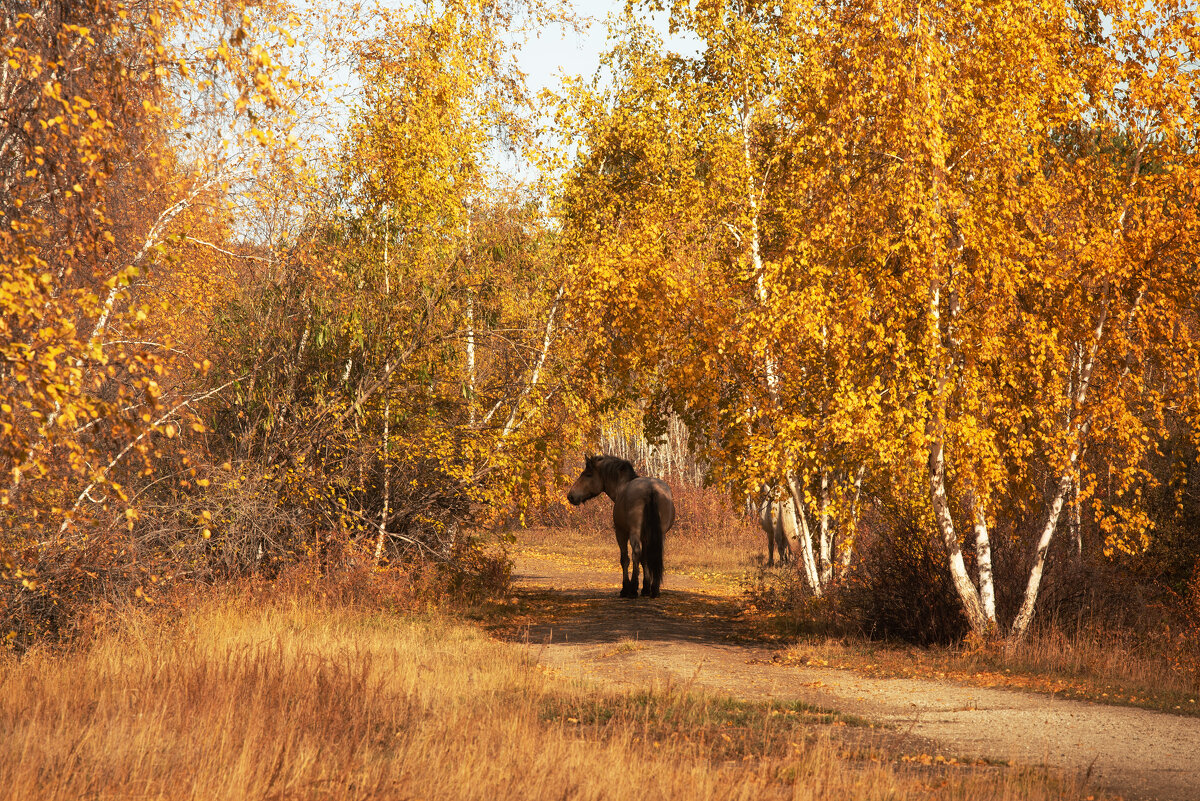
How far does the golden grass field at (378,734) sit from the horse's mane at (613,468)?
1032 centimetres

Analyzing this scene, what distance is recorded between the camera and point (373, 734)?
7.65 m

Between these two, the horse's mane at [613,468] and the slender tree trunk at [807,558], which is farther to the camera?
the horse's mane at [613,468]

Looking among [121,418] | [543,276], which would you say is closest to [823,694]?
[121,418]

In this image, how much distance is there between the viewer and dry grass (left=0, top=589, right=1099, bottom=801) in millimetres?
6102

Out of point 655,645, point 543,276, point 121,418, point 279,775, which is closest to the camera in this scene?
point 121,418

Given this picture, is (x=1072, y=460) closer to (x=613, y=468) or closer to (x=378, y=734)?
(x=378, y=734)

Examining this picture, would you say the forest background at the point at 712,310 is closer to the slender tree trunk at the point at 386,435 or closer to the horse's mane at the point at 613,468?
the slender tree trunk at the point at 386,435

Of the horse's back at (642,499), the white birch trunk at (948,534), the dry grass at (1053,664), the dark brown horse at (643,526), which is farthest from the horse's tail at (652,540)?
the white birch trunk at (948,534)

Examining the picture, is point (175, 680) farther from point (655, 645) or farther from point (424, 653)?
point (655, 645)

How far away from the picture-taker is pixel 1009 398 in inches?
515

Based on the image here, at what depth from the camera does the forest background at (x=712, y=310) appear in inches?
476

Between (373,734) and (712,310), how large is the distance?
1004 centimetres

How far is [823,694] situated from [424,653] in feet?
14.5

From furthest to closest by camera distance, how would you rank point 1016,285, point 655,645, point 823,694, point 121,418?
1. point 655,645
2. point 1016,285
3. point 823,694
4. point 121,418
